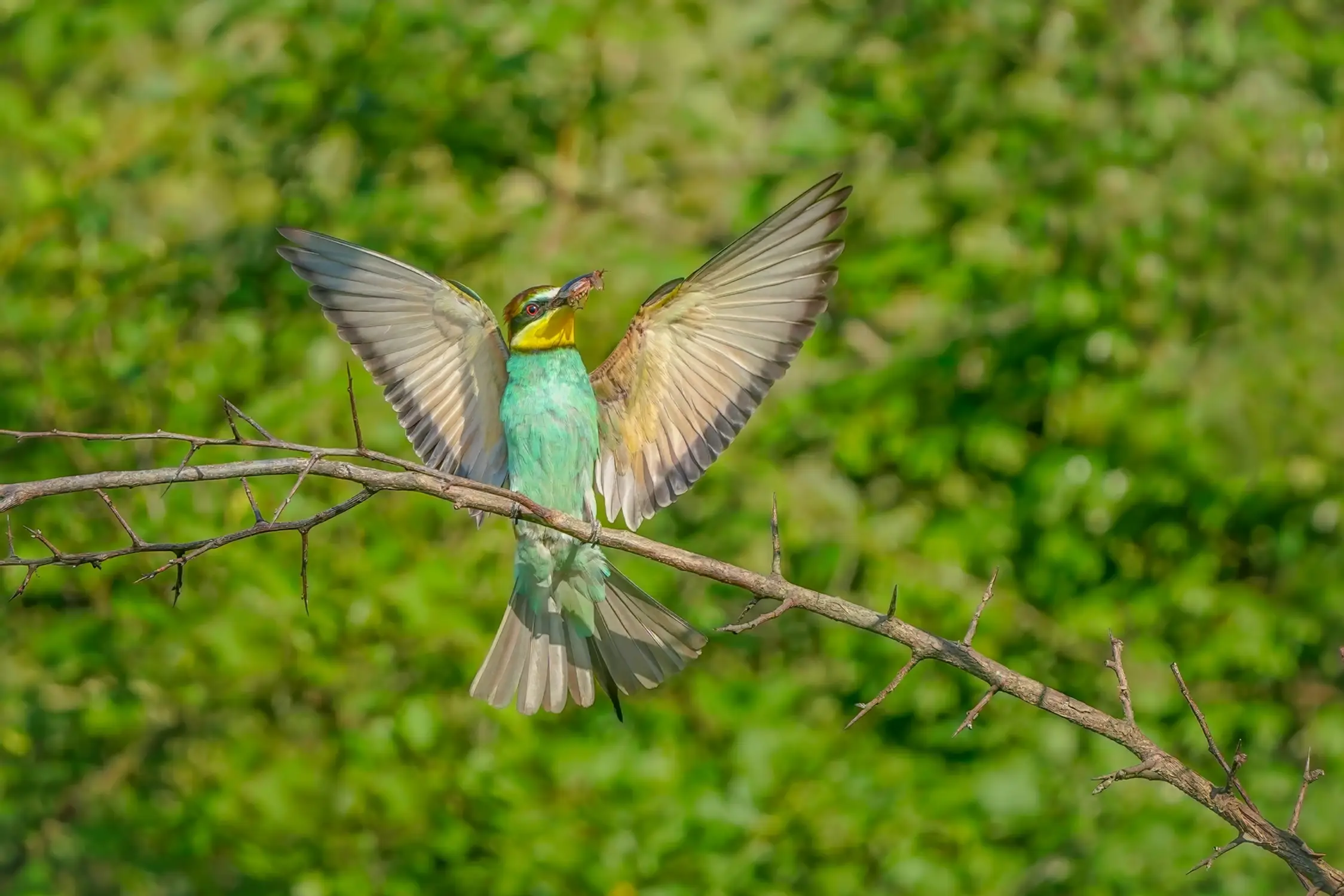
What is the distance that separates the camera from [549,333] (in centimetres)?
342

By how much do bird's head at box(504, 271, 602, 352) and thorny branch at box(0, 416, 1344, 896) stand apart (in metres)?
1.08

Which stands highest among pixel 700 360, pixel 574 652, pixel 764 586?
pixel 700 360

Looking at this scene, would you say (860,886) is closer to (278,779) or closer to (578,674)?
(578,674)

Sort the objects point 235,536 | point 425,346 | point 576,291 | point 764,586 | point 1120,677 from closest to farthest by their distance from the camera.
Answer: point 235,536, point 1120,677, point 764,586, point 576,291, point 425,346

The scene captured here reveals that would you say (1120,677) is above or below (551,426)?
below

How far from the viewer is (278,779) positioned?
14.6ft

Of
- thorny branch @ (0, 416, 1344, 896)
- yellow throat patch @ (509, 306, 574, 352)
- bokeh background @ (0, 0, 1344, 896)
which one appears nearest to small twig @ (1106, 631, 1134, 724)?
thorny branch @ (0, 416, 1344, 896)

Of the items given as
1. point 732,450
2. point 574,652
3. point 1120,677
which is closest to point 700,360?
point 574,652

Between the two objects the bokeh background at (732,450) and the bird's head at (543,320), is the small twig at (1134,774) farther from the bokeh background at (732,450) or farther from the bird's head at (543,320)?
the bokeh background at (732,450)

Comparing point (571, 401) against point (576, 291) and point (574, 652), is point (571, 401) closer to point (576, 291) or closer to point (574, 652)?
point (576, 291)

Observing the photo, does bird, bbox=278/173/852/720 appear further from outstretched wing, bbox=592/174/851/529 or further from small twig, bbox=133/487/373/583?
small twig, bbox=133/487/373/583

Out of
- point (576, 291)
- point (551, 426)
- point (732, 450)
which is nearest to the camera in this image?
point (576, 291)

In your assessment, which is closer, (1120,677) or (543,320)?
(1120,677)

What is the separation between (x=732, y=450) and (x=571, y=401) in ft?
4.02
